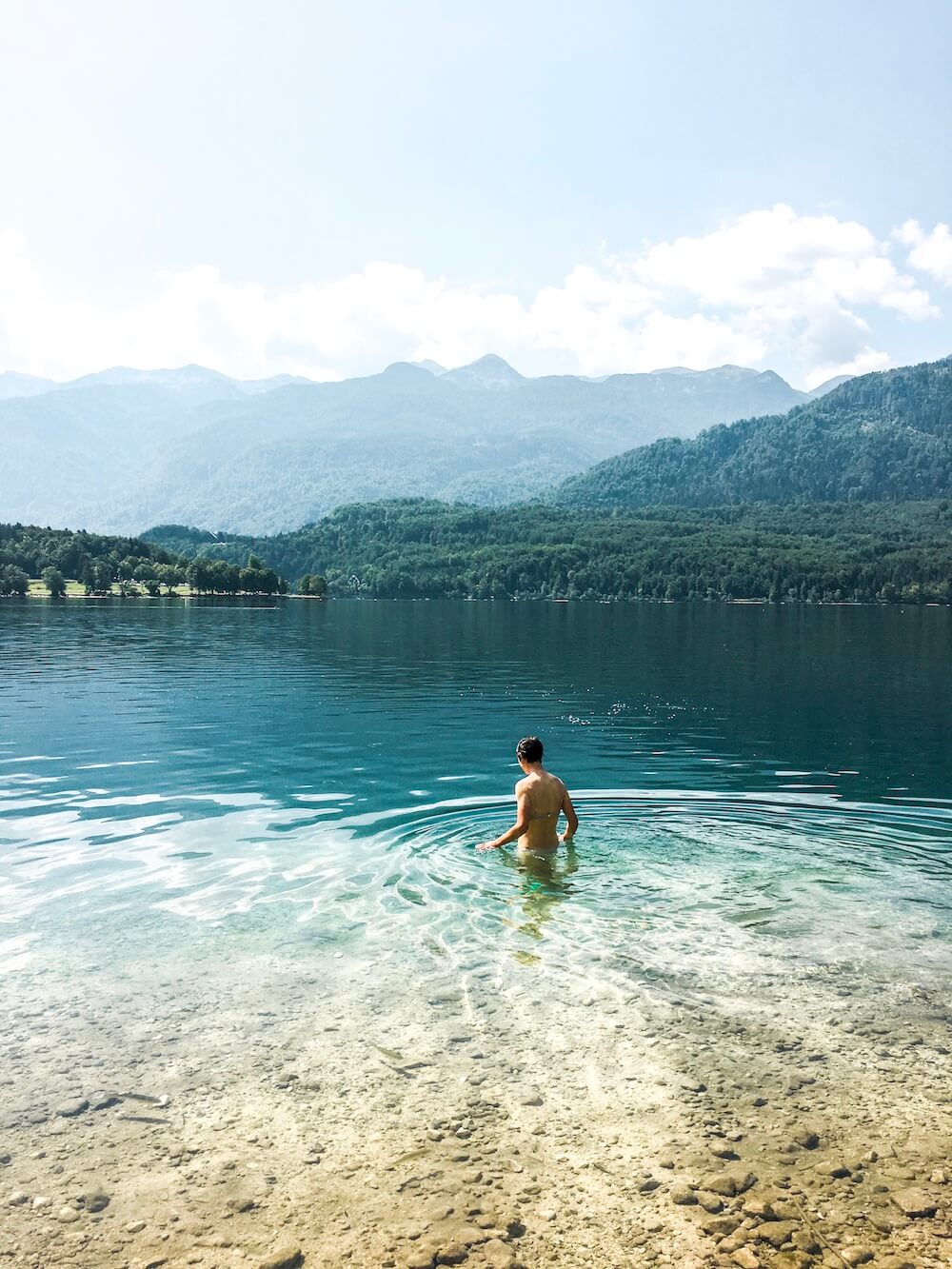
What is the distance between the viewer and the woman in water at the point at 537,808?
64.3ft

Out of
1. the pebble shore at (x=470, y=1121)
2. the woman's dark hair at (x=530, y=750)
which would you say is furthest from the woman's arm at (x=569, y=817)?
the pebble shore at (x=470, y=1121)

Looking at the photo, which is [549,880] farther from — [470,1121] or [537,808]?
[470,1121]

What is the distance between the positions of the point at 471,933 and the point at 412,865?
15.8 feet

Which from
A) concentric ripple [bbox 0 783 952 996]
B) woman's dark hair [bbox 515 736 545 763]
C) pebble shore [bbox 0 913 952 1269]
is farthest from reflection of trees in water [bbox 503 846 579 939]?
pebble shore [bbox 0 913 952 1269]

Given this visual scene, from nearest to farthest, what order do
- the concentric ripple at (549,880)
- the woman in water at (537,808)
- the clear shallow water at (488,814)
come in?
the concentric ripple at (549,880)
the clear shallow water at (488,814)
the woman in water at (537,808)

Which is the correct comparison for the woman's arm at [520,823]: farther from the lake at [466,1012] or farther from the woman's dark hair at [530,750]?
the woman's dark hair at [530,750]

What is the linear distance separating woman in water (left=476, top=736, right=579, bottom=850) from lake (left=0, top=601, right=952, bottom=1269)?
62cm

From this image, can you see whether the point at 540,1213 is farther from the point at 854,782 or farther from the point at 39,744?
the point at 39,744

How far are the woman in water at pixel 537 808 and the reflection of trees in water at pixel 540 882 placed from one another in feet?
0.96

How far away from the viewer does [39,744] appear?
37656mm

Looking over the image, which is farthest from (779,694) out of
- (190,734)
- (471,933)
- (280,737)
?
(471,933)

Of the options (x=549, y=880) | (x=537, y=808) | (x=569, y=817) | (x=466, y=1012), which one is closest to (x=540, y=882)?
(x=549, y=880)

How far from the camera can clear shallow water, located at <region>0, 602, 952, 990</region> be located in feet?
52.9

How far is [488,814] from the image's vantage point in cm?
2531
